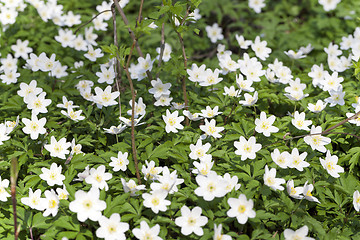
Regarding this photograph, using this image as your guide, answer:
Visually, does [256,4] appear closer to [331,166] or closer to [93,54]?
[93,54]

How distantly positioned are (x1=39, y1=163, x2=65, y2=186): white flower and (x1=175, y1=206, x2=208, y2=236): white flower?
988 millimetres

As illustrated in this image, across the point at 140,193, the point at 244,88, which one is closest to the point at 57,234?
the point at 140,193

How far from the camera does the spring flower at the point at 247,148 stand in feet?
9.71

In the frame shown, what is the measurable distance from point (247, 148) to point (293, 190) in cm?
49

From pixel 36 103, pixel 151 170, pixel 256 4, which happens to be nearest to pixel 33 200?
pixel 151 170

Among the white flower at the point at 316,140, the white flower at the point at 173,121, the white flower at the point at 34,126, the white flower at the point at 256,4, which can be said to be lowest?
the white flower at the point at 256,4

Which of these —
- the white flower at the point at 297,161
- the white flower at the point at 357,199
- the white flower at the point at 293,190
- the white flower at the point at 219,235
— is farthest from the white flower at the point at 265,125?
the white flower at the point at 219,235

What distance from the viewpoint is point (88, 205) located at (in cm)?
248

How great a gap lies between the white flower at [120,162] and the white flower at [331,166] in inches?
61.3

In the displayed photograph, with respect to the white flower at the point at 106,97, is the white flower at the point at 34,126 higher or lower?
higher

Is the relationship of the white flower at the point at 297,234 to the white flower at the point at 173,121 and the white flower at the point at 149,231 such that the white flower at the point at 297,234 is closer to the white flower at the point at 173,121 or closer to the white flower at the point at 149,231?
the white flower at the point at 149,231

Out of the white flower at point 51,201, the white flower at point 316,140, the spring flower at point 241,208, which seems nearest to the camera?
the spring flower at point 241,208

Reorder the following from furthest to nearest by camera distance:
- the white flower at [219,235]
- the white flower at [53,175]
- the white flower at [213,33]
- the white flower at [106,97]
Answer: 1. the white flower at [213,33]
2. the white flower at [106,97]
3. the white flower at [53,175]
4. the white flower at [219,235]

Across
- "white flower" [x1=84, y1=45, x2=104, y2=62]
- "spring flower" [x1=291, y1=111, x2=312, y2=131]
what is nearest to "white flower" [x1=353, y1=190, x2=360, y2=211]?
"spring flower" [x1=291, y1=111, x2=312, y2=131]
